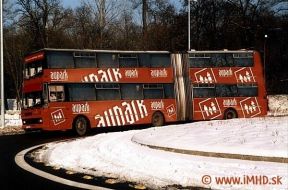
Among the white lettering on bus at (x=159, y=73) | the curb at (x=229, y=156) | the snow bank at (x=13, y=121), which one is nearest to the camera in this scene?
the curb at (x=229, y=156)

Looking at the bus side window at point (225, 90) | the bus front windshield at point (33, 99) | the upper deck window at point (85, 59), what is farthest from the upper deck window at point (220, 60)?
the bus front windshield at point (33, 99)

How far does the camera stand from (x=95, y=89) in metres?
28.3

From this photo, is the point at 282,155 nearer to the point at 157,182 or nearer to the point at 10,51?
the point at 157,182

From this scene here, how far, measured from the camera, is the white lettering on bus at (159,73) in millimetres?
30638

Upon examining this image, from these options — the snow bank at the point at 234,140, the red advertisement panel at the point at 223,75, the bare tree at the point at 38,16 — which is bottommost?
the snow bank at the point at 234,140

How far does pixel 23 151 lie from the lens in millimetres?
17844

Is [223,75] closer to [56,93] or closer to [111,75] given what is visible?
[111,75]

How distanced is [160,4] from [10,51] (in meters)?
19.8

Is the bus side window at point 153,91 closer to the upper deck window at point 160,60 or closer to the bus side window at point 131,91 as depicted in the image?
the bus side window at point 131,91

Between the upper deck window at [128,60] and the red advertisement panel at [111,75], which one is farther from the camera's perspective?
the upper deck window at [128,60]

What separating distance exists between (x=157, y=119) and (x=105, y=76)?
408 centimetres

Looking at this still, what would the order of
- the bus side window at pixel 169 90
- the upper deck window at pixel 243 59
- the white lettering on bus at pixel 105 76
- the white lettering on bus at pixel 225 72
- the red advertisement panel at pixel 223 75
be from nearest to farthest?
the white lettering on bus at pixel 105 76 → the bus side window at pixel 169 90 → the red advertisement panel at pixel 223 75 → the white lettering on bus at pixel 225 72 → the upper deck window at pixel 243 59

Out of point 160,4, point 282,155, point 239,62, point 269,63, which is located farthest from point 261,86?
point 160,4

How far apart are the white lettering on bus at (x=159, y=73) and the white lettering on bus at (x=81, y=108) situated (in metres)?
4.46
